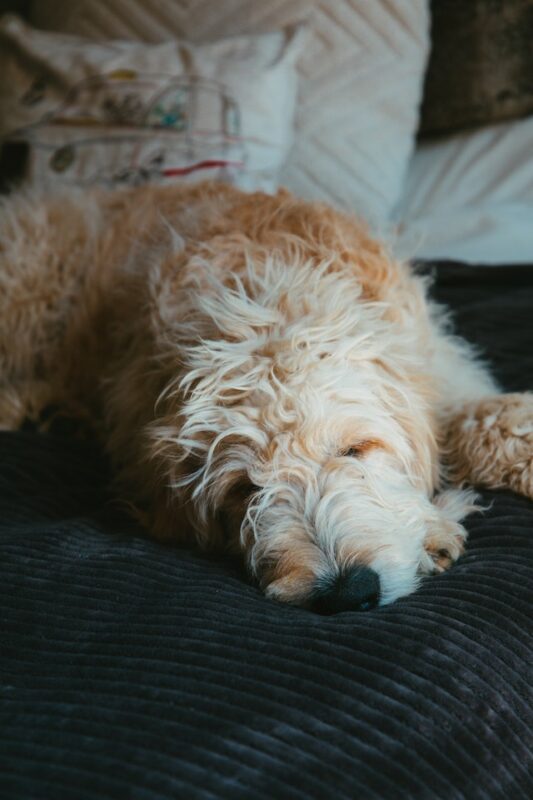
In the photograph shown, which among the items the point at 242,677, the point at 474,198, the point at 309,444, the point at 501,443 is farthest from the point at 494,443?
the point at 474,198

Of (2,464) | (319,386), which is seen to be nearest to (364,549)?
(319,386)

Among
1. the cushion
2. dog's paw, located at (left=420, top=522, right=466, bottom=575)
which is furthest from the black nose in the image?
the cushion

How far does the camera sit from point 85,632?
47.7 inches

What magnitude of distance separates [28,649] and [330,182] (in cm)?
208

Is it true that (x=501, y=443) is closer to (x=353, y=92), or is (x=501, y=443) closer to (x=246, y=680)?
(x=246, y=680)

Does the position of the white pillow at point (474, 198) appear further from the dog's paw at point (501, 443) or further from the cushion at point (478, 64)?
the dog's paw at point (501, 443)

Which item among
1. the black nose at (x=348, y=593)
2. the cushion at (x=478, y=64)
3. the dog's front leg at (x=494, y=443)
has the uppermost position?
the cushion at (x=478, y=64)

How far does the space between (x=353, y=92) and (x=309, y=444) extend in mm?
1863

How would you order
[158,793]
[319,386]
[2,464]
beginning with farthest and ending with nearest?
[2,464] → [319,386] → [158,793]

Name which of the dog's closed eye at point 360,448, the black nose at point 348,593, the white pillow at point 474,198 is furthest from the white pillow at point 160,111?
the black nose at point 348,593

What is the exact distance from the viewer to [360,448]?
57.5 inches

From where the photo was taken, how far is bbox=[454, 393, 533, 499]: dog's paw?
60.4 inches

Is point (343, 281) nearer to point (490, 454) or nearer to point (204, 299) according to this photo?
point (204, 299)

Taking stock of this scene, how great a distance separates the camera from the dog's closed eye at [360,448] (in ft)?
4.73
